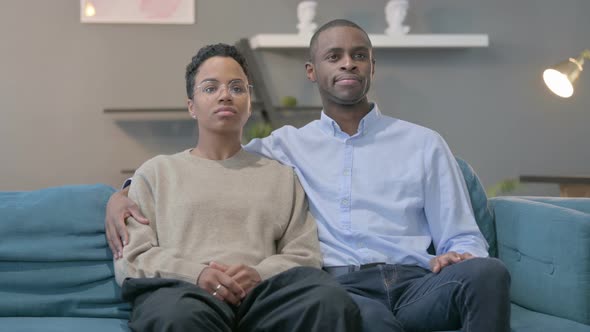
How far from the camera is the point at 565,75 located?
3.52 m

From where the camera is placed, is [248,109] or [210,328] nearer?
[210,328]

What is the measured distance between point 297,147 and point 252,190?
0.25m

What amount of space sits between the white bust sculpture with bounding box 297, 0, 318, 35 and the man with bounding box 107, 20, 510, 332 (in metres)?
2.28

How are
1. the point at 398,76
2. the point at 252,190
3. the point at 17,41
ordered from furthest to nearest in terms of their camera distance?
the point at 398,76 → the point at 17,41 → the point at 252,190

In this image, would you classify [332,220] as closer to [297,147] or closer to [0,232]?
[297,147]

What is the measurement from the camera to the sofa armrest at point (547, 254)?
1881 mm

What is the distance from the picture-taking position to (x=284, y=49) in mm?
Result: 4711

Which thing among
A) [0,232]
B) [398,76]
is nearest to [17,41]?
[398,76]

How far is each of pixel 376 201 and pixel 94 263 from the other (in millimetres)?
751

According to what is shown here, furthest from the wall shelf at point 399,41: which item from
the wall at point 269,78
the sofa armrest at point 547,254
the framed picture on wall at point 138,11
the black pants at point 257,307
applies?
the black pants at point 257,307

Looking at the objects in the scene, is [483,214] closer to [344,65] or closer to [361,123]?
[361,123]

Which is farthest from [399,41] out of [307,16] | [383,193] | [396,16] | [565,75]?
[383,193]

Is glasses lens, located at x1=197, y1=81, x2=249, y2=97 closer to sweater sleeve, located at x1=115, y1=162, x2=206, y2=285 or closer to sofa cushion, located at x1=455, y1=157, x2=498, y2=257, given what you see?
sweater sleeve, located at x1=115, y1=162, x2=206, y2=285

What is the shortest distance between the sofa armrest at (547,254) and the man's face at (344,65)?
515 mm
